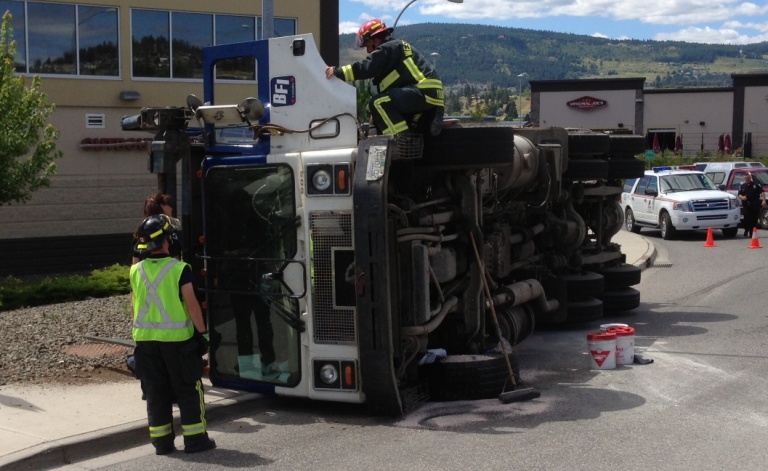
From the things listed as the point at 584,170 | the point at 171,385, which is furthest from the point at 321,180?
the point at 584,170

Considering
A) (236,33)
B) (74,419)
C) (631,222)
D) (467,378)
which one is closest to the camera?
(74,419)

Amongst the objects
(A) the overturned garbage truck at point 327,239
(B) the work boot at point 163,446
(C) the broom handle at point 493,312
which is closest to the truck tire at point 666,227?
(A) the overturned garbage truck at point 327,239

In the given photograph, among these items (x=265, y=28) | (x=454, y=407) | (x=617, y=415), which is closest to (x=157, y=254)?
(x=454, y=407)

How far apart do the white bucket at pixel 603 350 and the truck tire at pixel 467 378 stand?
5.40 feet

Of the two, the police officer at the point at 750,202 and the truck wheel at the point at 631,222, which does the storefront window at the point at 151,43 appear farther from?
the police officer at the point at 750,202

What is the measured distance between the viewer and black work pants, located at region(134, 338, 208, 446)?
23.6 feet

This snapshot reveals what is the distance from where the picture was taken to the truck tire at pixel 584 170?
12367 millimetres

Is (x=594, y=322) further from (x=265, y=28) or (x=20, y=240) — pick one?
(x=20, y=240)

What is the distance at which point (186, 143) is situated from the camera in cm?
873

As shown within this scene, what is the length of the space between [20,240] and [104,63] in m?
4.39

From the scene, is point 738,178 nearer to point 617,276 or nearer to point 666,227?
point 666,227

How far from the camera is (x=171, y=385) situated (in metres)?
7.29

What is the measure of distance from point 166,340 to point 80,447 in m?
0.97

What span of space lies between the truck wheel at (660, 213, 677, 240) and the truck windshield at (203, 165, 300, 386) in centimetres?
2088
